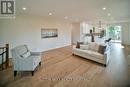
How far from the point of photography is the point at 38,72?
4.51 meters

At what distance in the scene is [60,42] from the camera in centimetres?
1100

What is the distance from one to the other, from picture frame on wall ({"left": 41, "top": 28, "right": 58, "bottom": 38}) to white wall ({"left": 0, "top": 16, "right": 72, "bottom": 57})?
0.24m

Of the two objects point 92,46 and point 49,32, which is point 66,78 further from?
point 49,32

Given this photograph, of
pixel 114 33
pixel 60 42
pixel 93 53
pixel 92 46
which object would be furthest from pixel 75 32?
pixel 93 53

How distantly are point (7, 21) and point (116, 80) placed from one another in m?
5.84

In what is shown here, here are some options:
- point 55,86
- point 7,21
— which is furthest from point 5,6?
point 55,86

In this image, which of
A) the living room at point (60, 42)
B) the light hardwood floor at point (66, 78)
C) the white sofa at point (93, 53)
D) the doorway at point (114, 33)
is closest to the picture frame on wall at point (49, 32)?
the living room at point (60, 42)

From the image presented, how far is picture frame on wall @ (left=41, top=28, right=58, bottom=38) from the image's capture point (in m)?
8.89

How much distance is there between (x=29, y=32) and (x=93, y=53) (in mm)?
4253

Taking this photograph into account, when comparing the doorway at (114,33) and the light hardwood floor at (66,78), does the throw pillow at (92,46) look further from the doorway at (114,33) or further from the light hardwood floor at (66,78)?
the doorway at (114,33)

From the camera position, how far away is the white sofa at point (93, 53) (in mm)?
5355

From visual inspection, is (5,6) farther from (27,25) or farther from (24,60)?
(27,25)

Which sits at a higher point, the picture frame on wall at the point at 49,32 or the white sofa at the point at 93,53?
the picture frame on wall at the point at 49,32

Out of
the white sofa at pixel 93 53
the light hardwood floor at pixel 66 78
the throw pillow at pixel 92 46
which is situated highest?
the throw pillow at pixel 92 46
